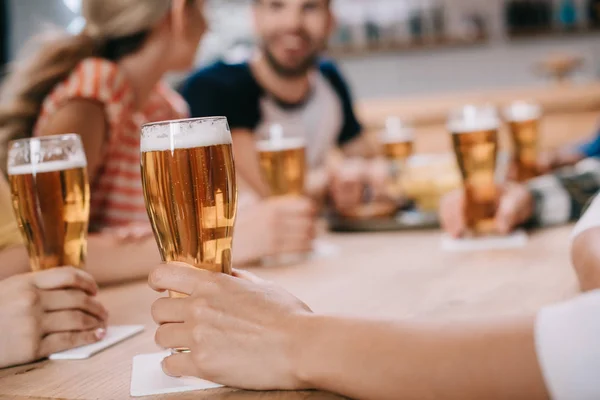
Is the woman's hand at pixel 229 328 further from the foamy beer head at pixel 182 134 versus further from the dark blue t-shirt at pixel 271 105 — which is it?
the dark blue t-shirt at pixel 271 105

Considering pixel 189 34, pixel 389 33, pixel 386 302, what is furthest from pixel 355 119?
pixel 389 33

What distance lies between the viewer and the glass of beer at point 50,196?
0.88m

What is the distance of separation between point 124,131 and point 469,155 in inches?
40.3

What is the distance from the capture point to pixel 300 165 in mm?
1521

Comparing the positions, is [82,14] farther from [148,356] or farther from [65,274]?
[148,356]

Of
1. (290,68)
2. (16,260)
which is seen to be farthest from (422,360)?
(290,68)

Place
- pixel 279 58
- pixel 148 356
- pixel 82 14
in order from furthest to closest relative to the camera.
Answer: pixel 279 58 → pixel 82 14 → pixel 148 356

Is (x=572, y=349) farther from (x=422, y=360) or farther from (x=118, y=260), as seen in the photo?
(x=118, y=260)

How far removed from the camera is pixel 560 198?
1474 mm

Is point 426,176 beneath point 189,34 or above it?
beneath

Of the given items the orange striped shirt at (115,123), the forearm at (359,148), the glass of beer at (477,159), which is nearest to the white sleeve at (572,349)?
the glass of beer at (477,159)

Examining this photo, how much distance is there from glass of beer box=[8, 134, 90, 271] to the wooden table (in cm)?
14

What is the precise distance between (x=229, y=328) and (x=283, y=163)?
2.96 ft

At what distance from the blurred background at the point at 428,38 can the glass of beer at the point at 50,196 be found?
5.54 meters
